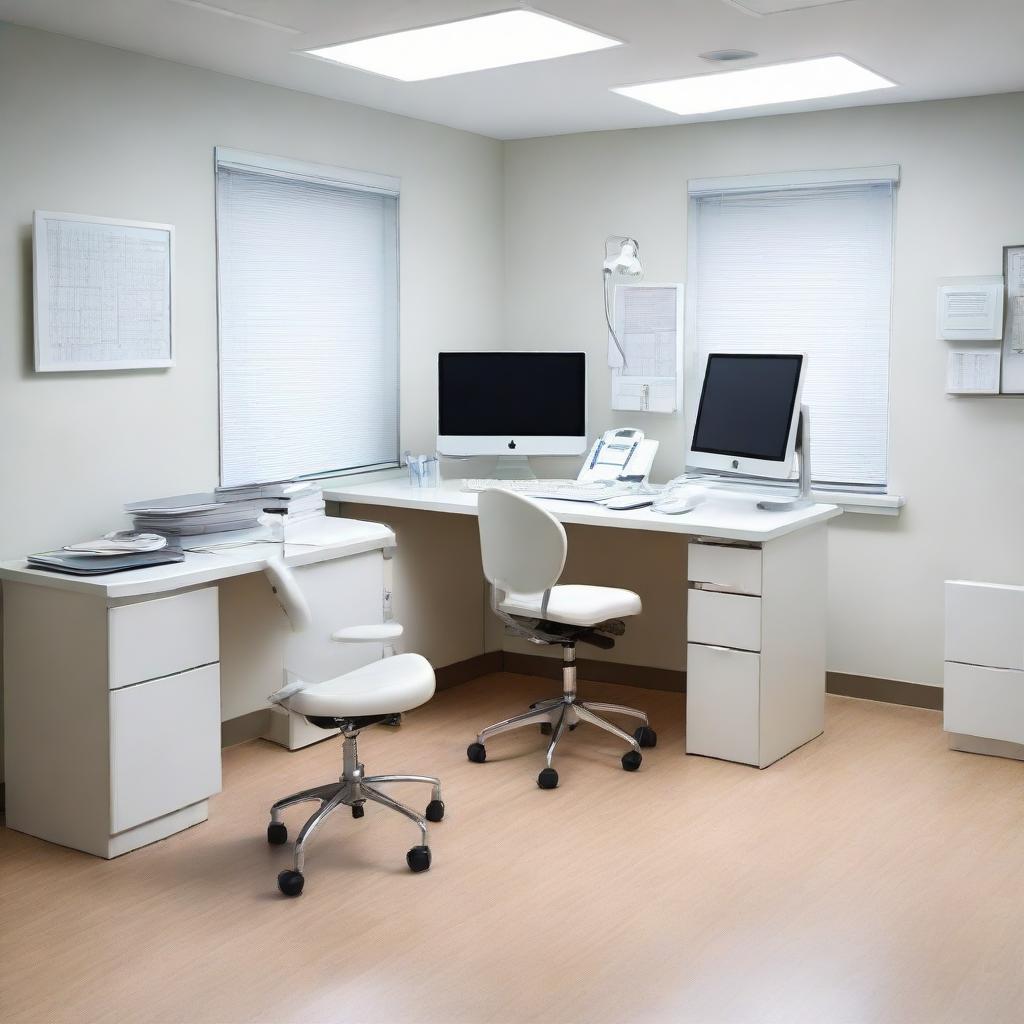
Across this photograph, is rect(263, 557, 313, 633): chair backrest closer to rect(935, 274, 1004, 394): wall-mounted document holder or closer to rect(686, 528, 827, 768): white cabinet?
rect(686, 528, 827, 768): white cabinet

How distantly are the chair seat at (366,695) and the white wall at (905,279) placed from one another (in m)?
1.99

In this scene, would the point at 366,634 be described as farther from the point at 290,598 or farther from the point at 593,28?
the point at 593,28

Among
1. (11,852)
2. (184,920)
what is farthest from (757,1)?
(11,852)

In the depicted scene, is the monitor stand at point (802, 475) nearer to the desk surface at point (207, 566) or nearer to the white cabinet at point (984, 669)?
the white cabinet at point (984, 669)

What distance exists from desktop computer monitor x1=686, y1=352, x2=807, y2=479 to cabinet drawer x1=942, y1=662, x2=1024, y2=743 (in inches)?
36.5

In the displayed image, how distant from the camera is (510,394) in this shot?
4.92 m

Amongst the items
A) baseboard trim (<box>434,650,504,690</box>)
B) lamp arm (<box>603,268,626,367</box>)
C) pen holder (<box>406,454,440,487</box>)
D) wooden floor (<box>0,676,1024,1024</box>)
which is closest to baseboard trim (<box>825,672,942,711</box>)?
wooden floor (<box>0,676,1024,1024</box>)

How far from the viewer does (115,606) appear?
3.22 meters

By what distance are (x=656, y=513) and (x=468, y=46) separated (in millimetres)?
1627

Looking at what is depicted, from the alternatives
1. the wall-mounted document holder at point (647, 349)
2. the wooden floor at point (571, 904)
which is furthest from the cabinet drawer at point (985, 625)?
the wall-mounted document holder at point (647, 349)

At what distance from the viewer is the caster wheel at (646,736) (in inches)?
168

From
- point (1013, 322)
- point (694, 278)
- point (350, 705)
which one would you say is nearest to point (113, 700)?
point (350, 705)

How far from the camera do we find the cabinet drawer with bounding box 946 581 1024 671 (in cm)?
409

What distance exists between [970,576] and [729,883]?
6.34 feet
